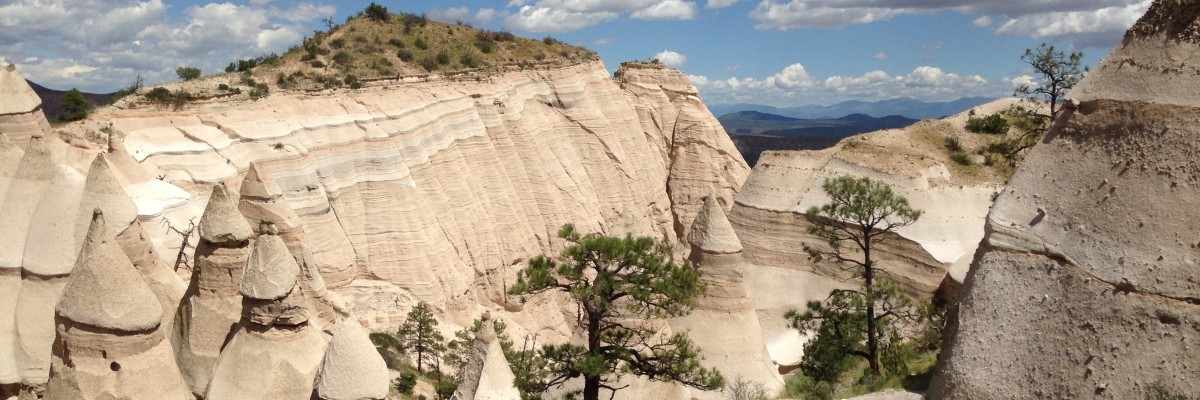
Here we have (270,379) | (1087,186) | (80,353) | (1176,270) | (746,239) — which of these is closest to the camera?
(1176,270)

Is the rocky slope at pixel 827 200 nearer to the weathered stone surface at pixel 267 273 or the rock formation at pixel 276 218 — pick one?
the rock formation at pixel 276 218

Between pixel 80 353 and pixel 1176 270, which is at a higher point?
pixel 1176 270

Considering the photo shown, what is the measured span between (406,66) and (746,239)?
629 inches

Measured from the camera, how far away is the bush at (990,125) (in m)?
25.8

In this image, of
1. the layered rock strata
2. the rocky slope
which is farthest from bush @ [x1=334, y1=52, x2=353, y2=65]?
the rocky slope

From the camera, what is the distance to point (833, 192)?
48.6 ft

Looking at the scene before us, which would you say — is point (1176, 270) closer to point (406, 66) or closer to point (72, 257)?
point (72, 257)

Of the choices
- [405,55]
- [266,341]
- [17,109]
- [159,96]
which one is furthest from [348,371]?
[405,55]

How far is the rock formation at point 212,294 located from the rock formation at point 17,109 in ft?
18.4

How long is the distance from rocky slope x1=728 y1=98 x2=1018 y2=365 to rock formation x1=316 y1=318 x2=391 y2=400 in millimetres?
13269

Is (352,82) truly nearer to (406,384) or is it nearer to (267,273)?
(406,384)

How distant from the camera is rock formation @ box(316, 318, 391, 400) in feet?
28.1

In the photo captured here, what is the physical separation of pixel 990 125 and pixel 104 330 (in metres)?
26.6

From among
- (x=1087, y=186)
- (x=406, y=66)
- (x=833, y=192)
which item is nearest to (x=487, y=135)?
(x=406, y=66)
